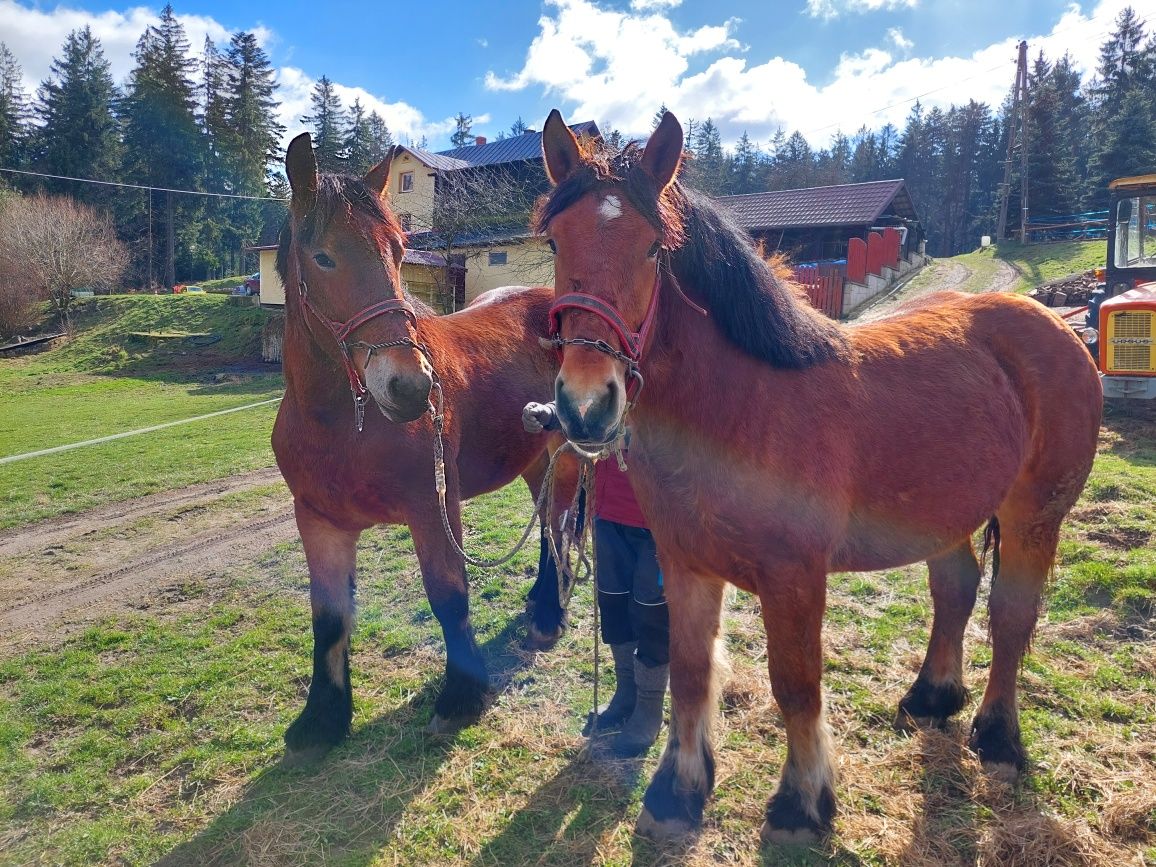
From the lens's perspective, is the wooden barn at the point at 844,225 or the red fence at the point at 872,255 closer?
the red fence at the point at 872,255

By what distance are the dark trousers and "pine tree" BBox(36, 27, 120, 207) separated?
50391 mm

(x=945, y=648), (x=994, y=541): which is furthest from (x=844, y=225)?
(x=945, y=648)

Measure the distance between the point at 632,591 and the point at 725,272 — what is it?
5.11 ft

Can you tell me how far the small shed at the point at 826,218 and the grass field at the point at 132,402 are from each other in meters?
21.1

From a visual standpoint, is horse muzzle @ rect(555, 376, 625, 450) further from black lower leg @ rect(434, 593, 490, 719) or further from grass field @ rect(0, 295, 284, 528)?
grass field @ rect(0, 295, 284, 528)

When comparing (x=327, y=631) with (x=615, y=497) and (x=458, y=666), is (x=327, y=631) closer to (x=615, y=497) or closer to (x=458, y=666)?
(x=458, y=666)

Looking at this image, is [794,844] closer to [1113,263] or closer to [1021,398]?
[1021,398]

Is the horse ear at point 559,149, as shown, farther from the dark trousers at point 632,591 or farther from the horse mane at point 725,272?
the dark trousers at point 632,591

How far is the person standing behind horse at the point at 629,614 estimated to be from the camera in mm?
2842

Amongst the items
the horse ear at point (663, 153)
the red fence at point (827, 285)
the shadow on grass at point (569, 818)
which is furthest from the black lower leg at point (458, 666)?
the red fence at point (827, 285)

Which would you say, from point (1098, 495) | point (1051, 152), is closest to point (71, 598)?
point (1098, 495)

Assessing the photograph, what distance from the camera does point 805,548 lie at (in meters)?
2.12

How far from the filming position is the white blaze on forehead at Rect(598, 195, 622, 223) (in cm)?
182

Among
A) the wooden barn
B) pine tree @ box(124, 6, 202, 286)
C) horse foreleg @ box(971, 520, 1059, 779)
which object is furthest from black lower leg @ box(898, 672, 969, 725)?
pine tree @ box(124, 6, 202, 286)
